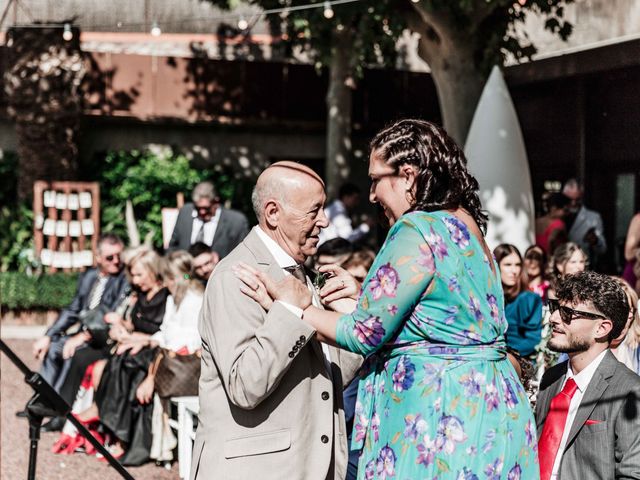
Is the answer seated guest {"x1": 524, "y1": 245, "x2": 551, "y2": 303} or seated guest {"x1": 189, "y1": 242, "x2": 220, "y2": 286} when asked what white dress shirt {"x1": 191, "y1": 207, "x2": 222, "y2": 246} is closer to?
seated guest {"x1": 189, "y1": 242, "x2": 220, "y2": 286}

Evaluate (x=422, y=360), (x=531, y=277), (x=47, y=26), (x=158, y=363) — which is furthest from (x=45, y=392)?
(x=47, y=26)

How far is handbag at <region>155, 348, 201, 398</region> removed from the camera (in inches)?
271

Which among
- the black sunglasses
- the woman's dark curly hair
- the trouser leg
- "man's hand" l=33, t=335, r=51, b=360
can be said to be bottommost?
the trouser leg

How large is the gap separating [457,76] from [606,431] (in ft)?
23.4

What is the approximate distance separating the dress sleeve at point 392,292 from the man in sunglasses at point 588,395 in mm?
1151

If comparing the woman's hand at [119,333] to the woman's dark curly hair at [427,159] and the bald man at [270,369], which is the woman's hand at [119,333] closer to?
the bald man at [270,369]

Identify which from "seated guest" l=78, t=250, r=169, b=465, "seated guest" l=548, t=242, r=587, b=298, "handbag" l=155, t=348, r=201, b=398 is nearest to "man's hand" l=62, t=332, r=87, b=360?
"seated guest" l=78, t=250, r=169, b=465

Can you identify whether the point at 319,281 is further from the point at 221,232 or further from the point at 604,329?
the point at 221,232

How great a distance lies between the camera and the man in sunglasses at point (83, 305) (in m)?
8.51

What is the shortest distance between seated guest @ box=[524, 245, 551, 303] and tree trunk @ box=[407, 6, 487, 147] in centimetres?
276

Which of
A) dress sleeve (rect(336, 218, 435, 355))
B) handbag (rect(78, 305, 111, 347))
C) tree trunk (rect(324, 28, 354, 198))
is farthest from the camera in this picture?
tree trunk (rect(324, 28, 354, 198))

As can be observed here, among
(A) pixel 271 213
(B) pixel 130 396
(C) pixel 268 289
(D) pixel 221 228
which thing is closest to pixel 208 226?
(D) pixel 221 228

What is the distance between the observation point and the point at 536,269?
7617 millimetres

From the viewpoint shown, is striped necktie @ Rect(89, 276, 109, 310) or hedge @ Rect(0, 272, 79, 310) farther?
hedge @ Rect(0, 272, 79, 310)
